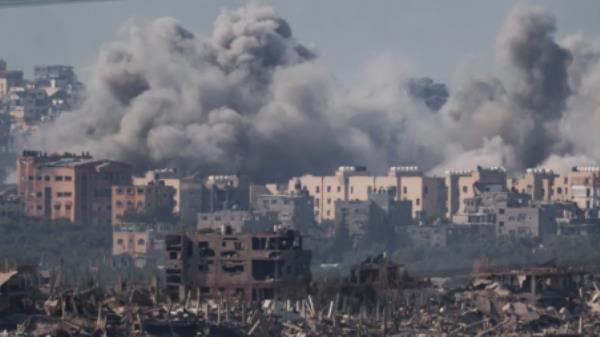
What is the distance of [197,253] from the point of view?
19062mm

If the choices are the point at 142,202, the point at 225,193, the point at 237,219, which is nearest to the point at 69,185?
the point at 142,202

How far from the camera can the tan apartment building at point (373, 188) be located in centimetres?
3141

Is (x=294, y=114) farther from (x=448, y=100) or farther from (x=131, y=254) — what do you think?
(x=131, y=254)

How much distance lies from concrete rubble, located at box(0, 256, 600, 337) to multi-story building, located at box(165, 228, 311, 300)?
1.27 feet

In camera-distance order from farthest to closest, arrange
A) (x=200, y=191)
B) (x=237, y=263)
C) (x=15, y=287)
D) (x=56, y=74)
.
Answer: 1. (x=56, y=74)
2. (x=200, y=191)
3. (x=237, y=263)
4. (x=15, y=287)

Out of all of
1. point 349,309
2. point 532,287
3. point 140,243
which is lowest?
point 349,309

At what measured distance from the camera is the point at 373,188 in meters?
31.6

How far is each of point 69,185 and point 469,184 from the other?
407 cm

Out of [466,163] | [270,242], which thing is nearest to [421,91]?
[466,163]

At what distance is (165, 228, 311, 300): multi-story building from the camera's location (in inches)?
722

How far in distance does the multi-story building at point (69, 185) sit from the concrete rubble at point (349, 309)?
38.3ft

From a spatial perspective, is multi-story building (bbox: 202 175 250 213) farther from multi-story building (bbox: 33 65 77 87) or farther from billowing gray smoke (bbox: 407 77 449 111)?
multi-story building (bbox: 33 65 77 87)

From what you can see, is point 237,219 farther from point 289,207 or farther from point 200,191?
point 200,191

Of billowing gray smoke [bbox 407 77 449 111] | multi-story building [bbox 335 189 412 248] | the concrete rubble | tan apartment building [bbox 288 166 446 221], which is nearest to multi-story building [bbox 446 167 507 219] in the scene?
tan apartment building [bbox 288 166 446 221]
